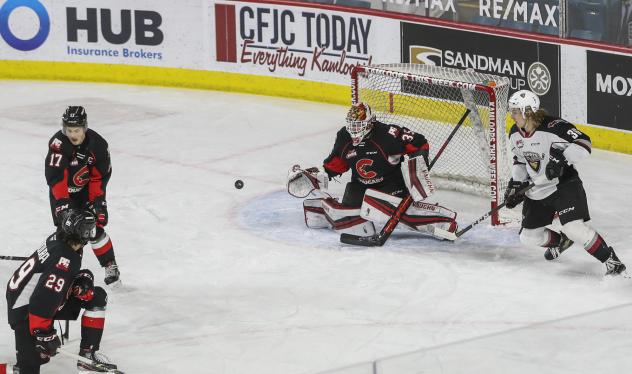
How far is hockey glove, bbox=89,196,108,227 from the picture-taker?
23.7 ft

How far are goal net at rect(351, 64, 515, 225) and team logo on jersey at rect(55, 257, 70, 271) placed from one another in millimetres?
3429

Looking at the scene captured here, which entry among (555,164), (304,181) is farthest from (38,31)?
(555,164)

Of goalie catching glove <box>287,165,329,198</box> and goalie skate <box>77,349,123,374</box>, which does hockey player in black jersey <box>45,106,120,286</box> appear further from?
goalie catching glove <box>287,165,329,198</box>

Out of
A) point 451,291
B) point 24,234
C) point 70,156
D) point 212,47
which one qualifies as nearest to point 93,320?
point 70,156

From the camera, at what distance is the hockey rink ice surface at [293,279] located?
634 cm

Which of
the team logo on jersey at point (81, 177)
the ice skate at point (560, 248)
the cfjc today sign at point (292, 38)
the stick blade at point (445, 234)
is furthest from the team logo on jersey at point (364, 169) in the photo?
the cfjc today sign at point (292, 38)

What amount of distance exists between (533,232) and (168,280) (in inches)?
83.7

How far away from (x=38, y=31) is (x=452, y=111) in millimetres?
5307

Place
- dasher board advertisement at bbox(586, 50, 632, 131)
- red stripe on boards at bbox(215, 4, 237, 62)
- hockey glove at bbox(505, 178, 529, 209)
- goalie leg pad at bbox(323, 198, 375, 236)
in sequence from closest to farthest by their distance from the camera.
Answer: hockey glove at bbox(505, 178, 529, 209) → goalie leg pad at bbox(323, 198, 375, 236) → dasher board advertisement at bbox(586, 50, 632, 131) → red stripe on boards at bbox(215, 4, 237, 62)

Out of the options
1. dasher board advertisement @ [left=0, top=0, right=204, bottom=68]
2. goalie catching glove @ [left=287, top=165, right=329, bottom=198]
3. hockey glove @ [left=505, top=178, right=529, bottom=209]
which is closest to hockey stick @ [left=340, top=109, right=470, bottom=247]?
goalie catching glove @ [left=287, top=165, right=329, bottom=198]

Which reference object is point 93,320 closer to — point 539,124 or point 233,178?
point 539,124

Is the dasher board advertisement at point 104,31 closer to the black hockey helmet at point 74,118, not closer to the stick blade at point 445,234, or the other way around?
the stick blade at point 445,234

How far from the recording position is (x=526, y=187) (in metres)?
7.41

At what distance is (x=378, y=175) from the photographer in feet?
26.6
